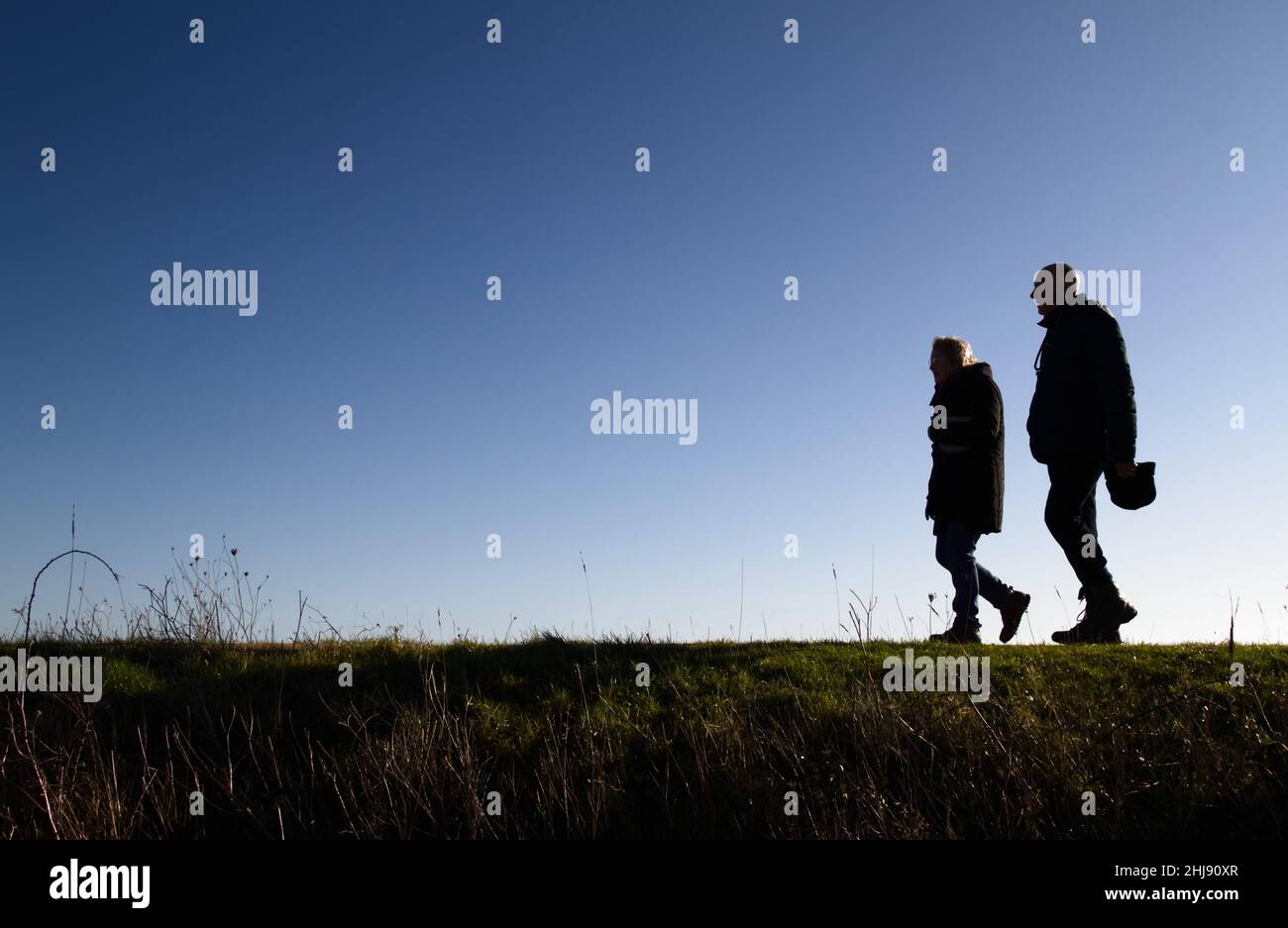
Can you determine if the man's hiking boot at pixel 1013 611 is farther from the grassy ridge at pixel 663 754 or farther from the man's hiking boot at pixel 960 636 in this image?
the grassy ridge at pixel 663 754

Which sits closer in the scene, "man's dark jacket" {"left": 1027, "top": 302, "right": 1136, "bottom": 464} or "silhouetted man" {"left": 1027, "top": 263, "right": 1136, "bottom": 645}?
"man's dark jacket" {"left": 1027, "top": 302, "right": 1136, "bottom": 464}

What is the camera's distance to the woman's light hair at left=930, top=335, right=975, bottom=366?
8.48m

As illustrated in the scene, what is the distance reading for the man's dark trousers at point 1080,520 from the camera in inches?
310

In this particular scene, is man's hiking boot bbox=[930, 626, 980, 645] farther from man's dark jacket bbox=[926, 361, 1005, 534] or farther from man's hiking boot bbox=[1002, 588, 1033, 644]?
man's dark jacket bbox=[926, 361, 1005, 534]

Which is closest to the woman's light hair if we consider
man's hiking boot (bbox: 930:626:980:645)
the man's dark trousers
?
the man's dark trousers

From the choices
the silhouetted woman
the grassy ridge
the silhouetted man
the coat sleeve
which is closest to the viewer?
the grassy ridge

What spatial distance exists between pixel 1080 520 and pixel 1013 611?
1.07 metres

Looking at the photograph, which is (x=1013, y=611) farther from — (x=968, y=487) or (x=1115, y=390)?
(x=1115, y=390)

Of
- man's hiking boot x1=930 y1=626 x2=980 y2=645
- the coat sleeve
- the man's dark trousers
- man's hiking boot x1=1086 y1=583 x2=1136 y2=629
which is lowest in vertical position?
man's hiking boot x1=930 y1=626 x2=980 y2=645

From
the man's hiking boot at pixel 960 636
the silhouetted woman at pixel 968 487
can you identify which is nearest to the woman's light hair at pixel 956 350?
the silhouetted woman at pixel 968 487

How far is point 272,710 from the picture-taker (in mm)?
6512

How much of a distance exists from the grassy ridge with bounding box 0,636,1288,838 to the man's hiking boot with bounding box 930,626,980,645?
880 mm

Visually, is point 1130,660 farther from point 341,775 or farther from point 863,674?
→ point 341,775
